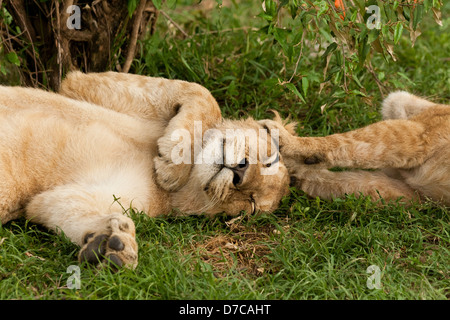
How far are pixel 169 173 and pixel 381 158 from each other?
1.57 m

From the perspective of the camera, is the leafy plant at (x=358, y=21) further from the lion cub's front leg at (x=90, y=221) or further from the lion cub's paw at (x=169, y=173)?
the lion cub's front leg at (x=90, y=221)

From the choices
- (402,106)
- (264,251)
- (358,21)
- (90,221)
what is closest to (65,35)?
(90,221)

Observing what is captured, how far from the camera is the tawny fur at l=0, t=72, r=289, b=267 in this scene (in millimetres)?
3957

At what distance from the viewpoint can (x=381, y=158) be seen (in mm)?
4574

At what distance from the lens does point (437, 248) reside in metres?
4.14

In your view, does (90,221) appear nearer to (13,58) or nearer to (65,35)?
(13,58)

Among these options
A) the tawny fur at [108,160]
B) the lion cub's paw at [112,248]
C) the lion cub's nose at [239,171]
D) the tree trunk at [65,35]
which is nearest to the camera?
the lion cub's paw at [112,248]

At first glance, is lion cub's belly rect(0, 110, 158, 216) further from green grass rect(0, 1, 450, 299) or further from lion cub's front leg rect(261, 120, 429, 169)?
lion cub's front leg rect(261, 120, 429, 169)

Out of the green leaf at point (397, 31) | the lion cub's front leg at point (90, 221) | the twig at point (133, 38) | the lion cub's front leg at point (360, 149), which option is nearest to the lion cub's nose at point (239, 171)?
the lion cub's front leg at point (360, 149)

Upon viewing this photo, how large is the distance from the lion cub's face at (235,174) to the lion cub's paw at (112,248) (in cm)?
80

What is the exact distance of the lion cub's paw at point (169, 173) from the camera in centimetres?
418
